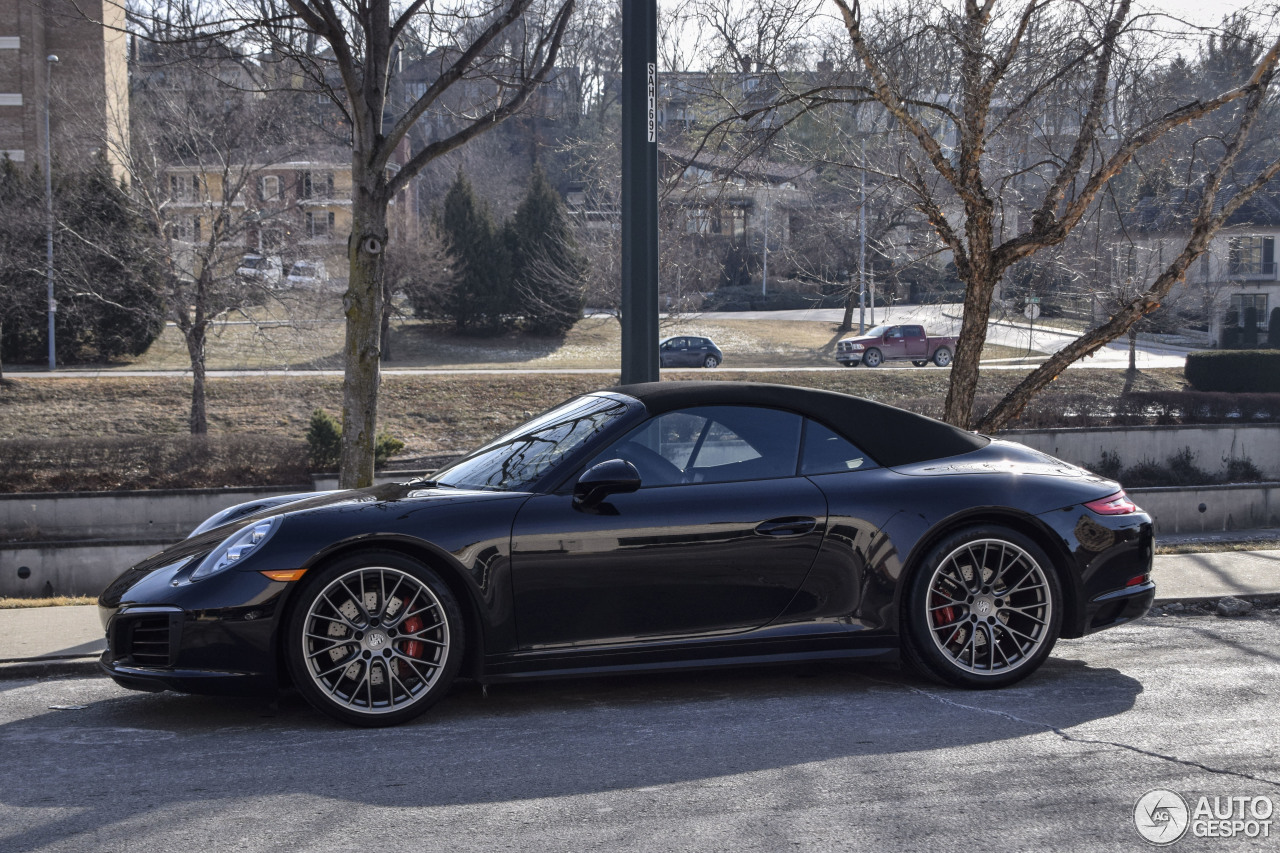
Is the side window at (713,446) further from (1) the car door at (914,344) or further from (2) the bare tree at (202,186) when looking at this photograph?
(1) the car door at (914,344)

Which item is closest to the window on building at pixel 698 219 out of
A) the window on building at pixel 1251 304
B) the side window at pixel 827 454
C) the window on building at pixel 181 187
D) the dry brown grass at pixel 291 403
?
the side window at pixel 827 454

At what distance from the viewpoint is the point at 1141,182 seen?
1105 centimetres

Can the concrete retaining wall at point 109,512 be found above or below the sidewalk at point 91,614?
below

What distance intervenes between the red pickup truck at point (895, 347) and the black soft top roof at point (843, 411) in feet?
112

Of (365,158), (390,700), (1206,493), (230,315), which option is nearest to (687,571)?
(390,700)

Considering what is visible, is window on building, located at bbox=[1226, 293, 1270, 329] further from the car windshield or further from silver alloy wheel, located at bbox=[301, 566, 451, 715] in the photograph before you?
silver alloy wheel, located at bbox=[301, 566, 451, 715]

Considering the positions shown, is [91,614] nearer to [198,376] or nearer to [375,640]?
[375,640]

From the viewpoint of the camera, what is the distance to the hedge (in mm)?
31141

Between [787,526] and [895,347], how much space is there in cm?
3539

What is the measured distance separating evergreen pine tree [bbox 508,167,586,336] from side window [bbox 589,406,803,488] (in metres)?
36.4

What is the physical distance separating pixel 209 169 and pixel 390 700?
2206 cm

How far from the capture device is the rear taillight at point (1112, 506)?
5.23 meters

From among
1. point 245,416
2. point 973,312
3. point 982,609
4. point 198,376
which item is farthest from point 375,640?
point 245,416

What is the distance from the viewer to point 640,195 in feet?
24.1
